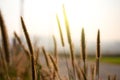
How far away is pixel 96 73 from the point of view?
2344 millimetres

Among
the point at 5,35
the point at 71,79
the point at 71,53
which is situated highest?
the point at 5,35

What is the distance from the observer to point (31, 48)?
1974 millimetres

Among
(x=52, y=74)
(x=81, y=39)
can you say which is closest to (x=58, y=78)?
(x=52, y=74)

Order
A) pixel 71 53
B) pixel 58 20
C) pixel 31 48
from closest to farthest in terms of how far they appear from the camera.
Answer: pixel 31 48 → pixel 71 53 → pixel 58 20

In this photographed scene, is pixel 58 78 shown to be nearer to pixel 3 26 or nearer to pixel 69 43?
pixel 69 43

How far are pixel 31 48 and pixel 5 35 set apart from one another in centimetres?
17

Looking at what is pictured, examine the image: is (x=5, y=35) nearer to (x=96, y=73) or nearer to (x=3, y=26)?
(x=3, y=26)

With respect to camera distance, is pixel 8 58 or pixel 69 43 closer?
pixel 8 58

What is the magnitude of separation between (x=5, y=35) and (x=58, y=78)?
528mm

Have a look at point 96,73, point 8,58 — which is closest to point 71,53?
point 96,73

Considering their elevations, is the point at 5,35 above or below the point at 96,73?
above

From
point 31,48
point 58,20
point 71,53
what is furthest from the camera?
point 58,20

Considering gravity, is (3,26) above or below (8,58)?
above

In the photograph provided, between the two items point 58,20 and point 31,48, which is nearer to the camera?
point 31,48
